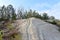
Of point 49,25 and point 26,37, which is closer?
point 26,37

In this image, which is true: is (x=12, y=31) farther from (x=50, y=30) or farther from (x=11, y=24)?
(x=50, y=30)

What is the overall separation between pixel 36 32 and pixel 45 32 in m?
0.34

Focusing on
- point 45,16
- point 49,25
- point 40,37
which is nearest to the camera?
point 40,37

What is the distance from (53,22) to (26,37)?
76.6 inches

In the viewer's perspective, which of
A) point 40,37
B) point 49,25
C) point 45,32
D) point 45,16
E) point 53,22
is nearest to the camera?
point 40,37

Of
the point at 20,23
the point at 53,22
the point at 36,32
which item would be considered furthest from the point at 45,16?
the point at 36,32

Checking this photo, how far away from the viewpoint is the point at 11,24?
313 inches

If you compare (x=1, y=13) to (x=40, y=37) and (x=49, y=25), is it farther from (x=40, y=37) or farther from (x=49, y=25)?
(x=40, y=37)

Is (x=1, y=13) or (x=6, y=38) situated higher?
(x=1, y=13)

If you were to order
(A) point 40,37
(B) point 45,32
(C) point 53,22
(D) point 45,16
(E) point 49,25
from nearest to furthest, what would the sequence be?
(A) point 40,37 < (B) point 45,32 < (E) point 49,25 < (C) point 53,22 < (D) point 45,16

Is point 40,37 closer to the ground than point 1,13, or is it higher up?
closer to the ground

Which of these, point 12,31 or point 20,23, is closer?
point 12,31

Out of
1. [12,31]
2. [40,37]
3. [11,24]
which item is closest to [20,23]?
[11,24]

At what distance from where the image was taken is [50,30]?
7.51m
